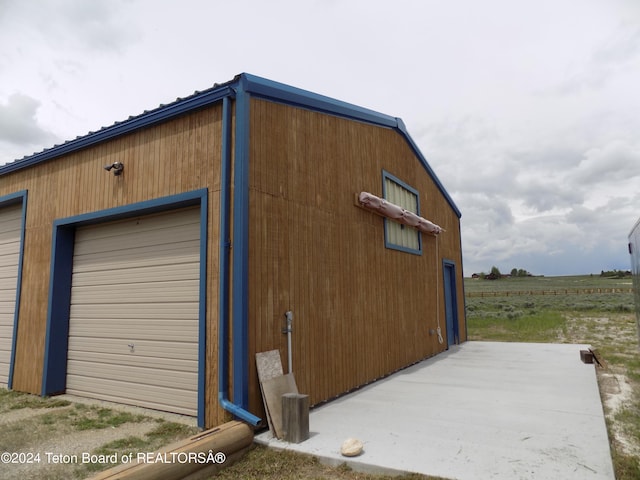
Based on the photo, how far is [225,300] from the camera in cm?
452

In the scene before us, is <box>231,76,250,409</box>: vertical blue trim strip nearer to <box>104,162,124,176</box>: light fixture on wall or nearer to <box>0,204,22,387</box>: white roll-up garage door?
<box>104,162,124,176</box>: light fixture on wall

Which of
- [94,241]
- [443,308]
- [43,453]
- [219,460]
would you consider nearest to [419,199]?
[443,308]

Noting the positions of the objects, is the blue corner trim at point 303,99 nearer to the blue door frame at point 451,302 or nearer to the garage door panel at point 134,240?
the garage door panel at point 134,240

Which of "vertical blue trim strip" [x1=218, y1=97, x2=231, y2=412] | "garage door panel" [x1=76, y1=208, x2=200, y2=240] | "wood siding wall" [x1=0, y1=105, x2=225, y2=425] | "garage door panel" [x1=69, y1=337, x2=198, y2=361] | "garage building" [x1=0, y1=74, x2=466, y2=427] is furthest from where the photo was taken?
"garage door panel" [x1=76, y1=208, x2=200, y2=240]

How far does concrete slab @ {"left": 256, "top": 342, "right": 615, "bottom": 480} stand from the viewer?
3.48 meters

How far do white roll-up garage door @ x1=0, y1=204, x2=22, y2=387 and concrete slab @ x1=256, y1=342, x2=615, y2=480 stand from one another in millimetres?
5592

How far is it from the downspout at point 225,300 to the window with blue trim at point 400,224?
157 inches

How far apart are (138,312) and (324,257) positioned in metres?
2.71

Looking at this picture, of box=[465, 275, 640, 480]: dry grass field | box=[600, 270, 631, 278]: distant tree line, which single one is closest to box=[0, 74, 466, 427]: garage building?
box=[465, 275, 640, 480]: dry grass field

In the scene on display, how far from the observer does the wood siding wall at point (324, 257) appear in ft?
16.2

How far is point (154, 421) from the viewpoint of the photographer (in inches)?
190

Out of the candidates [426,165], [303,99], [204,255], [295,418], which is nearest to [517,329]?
[426,165]

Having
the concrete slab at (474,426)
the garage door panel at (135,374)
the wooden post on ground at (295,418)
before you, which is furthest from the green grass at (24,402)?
the wooden post on ground at (295,418)

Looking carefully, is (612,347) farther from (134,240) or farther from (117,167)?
(117,167)
